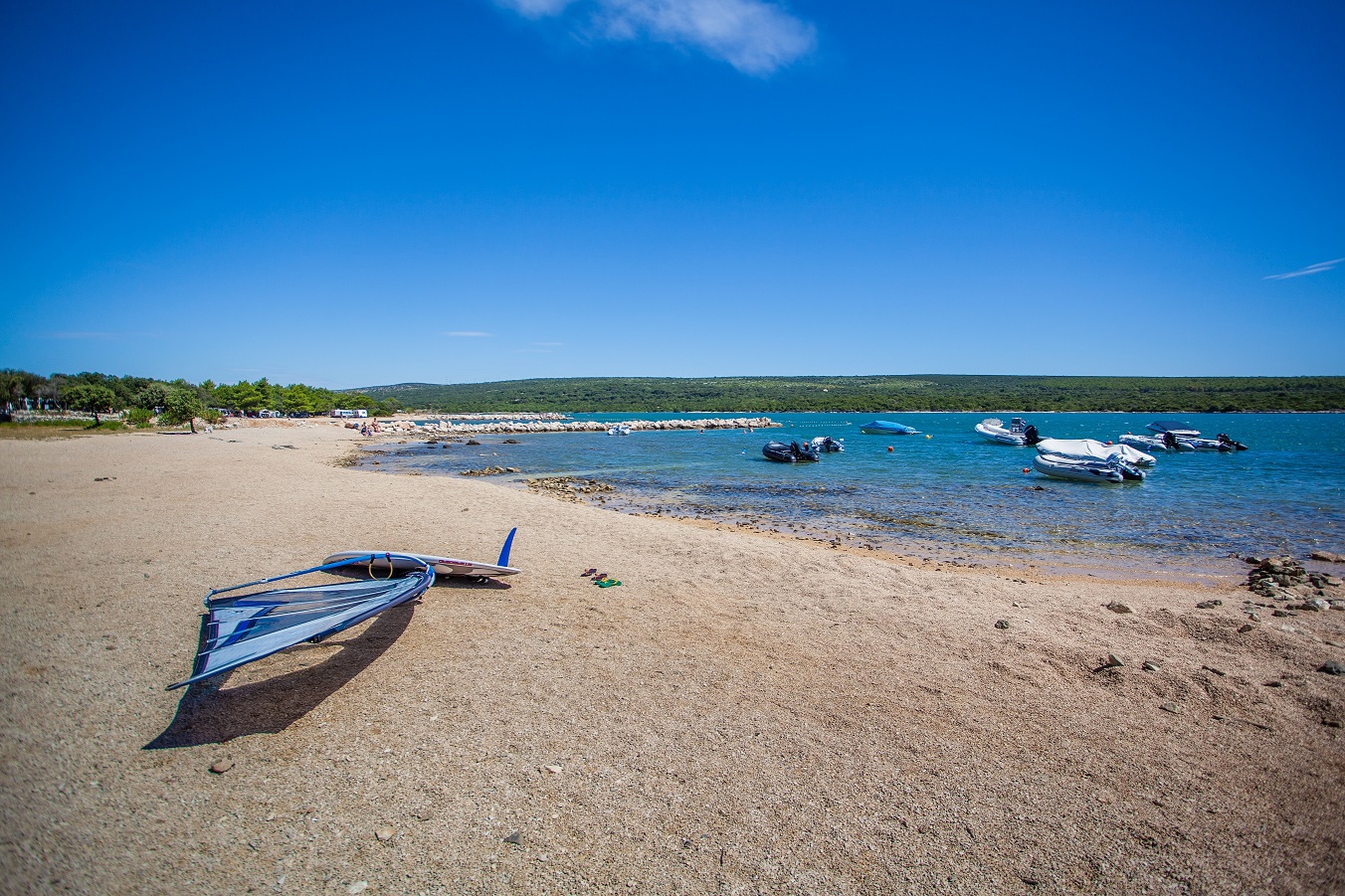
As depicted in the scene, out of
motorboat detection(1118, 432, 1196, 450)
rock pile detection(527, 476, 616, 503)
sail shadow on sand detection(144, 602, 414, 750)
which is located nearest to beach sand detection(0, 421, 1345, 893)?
sail shadow on sand detection(144, 602, 414, 750)

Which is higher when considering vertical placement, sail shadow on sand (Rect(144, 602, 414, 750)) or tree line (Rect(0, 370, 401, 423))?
tree line (Rect(0, 370, 401, 423))

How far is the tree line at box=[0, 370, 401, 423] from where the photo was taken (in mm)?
59031

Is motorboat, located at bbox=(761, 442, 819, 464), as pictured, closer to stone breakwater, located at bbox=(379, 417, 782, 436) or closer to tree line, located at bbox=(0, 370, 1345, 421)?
stone breakwater, located at bbox=(379, 417, 782, 436)

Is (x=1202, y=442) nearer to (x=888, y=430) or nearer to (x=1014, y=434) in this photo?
(x=1014, y=434)

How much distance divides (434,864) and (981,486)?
2693 centimetres

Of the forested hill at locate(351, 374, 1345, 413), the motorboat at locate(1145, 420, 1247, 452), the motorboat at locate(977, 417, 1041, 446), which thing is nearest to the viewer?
the motorboat at locate(1145, 420, 1247, 452)

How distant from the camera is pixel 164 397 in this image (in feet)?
188

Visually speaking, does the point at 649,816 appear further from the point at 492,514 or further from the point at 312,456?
the point at 312,456

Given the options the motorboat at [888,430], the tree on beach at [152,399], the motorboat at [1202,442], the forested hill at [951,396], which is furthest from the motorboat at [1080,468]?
the forested hill at [951,396]

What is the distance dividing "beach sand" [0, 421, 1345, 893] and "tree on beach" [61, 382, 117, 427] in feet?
225

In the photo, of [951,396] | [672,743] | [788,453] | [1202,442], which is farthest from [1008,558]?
[951,396]

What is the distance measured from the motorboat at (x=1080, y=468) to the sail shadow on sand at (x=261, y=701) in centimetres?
Answer: 3003

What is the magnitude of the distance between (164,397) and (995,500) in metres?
69.5

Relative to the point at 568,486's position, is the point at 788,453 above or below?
above
